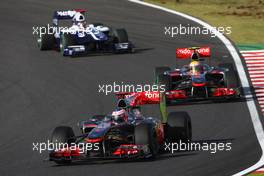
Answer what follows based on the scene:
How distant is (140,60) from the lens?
4109 cm

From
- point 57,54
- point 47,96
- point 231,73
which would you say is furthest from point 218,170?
point 57,54

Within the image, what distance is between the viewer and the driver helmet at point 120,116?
1020 inches

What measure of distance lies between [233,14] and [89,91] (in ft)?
50.1

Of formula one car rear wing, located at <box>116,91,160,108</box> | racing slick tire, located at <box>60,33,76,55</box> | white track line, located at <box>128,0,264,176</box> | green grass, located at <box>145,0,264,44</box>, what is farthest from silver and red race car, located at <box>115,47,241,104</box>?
green grass, located at <box>145,0,264,44</box>

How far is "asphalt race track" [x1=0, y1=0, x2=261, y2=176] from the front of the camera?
2520 cm

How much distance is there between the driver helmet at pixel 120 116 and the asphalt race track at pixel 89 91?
110 centimetres

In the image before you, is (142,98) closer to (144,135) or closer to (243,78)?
(144,135)

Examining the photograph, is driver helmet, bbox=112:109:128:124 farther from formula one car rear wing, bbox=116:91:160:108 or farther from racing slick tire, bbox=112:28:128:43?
racing slick tire, bbox=112:28:128:43

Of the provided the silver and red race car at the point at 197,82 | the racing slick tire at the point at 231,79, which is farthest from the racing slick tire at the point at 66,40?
the racing slick tire at the point at 231,79

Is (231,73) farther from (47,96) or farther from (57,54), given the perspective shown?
(57,54)

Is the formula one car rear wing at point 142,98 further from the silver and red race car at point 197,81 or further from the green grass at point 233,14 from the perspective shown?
the green grass at point 233,14

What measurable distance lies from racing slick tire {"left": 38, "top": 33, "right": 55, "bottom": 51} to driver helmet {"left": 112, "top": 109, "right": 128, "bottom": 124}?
17818mm

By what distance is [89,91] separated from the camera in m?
35.7

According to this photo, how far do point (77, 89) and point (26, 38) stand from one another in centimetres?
1104
